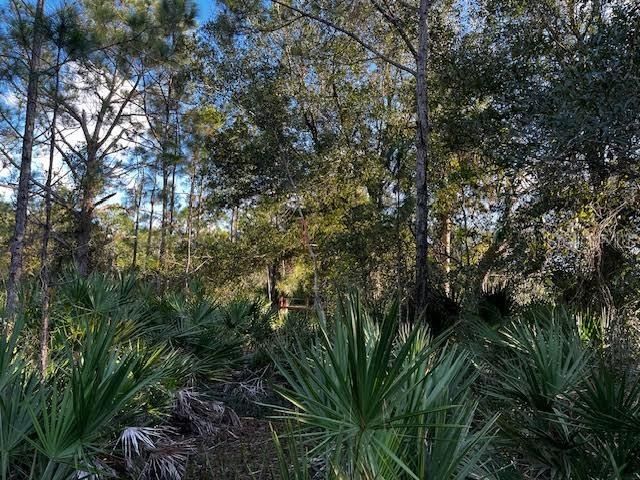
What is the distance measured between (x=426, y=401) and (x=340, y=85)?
13.2 meters

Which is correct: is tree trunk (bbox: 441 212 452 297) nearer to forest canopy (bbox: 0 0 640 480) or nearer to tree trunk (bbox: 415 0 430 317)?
forest canopy (bbox: 0 0 640 480)

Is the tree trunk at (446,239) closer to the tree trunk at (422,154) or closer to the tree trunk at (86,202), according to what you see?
the tree trunk at (422,154)

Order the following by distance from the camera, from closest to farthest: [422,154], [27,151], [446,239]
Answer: [27,151] < [422,154] < [446,239]

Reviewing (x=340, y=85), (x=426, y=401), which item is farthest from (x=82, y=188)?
(x=426, y=401)

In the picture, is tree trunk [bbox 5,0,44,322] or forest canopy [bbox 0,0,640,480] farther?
tree trunk [bbox 5,0,44,322]

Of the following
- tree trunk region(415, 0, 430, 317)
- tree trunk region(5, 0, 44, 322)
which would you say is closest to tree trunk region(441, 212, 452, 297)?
tree trunk region(415, 0, 430, 317)

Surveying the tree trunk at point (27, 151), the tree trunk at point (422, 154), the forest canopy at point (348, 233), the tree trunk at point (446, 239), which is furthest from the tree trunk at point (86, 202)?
the tree trunk at point (446, 239)

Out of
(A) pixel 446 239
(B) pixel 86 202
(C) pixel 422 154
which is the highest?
(B) pixel 86 202

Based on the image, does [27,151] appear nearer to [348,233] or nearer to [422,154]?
[422,154]

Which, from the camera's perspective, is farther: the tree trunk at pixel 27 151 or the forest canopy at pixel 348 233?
the tree trunk at pixel 27 151

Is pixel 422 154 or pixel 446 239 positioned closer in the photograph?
pixel 422 154

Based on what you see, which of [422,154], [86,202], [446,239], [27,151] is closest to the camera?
[27,151]

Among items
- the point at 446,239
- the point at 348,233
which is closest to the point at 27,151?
the point at 348,233

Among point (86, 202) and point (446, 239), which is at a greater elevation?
point (86, 202)
